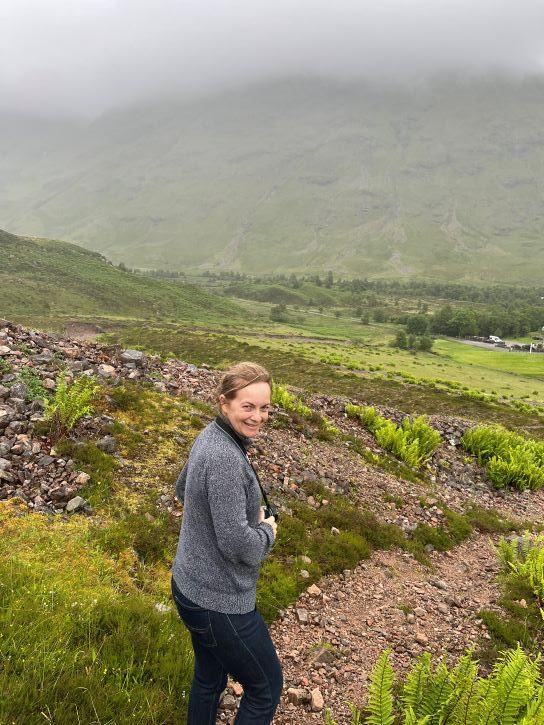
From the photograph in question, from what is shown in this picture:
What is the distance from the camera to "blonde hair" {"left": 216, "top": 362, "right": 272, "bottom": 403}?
3.30 metres

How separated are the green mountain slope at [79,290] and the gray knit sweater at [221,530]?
89510 millimetres

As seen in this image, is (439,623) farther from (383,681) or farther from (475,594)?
(383,681)

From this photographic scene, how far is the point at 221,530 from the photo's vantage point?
3094 mm

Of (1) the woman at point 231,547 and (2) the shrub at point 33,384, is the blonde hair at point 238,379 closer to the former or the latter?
(1) the woman at point 231,547

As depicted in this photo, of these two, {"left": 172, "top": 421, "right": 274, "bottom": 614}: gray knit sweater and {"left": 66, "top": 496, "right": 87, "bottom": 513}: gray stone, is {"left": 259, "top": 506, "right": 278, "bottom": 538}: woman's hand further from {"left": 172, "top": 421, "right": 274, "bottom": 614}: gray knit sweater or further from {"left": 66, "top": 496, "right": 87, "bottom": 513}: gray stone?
{"left": 66, "top": 496, "right": 87, "bottom": 513}: gray stone

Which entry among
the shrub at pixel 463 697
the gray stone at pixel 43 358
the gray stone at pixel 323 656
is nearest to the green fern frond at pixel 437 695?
the shrub at pixel 463 697

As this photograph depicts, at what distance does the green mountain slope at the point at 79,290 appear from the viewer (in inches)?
3740

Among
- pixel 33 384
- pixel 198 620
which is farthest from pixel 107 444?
pixel 198 620

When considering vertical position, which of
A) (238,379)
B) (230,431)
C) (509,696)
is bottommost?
(509,696)

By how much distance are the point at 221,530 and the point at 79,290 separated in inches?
4766

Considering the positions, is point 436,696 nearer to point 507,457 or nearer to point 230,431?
point 230,431

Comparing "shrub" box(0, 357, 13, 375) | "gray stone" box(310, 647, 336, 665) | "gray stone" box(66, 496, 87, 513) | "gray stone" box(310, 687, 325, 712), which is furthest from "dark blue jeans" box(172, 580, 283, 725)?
"shrub" box(0, 357, 13, 375)

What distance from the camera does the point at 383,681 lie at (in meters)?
4.29

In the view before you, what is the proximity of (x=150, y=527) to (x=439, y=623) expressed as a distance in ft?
17.0
